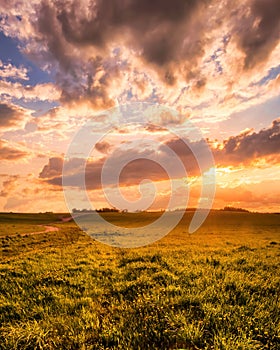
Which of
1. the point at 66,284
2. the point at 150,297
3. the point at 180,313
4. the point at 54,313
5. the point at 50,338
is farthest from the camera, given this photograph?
the point at 66,284

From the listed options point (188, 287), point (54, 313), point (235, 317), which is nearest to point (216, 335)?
point (235, 317)

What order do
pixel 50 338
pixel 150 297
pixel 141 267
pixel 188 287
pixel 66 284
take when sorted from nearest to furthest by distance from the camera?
pixel 50 338
pixel 150 297
pixel 188 287
pixel 66 284
pixel 141 267

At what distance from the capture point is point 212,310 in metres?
5.38

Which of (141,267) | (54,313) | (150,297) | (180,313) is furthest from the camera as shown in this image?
(141,267)

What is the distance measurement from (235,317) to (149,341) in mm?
1928

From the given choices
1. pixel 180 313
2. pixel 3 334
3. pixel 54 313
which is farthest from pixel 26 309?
pixel 180 313

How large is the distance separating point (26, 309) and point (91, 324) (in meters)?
2.22

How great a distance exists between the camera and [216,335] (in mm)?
4430

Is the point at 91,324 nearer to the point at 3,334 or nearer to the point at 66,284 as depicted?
the point at 3,334

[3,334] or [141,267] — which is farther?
[141,267]

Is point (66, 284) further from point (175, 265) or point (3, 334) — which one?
point (175, 265)

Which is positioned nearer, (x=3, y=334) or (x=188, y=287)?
(x=3, y=334)

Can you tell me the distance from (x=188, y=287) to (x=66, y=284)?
418 centimetres

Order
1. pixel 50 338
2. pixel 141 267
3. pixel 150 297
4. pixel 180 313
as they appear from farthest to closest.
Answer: pixel 141 267 → pixel 150 297 → pixel 180 313 → pixel 50 338
